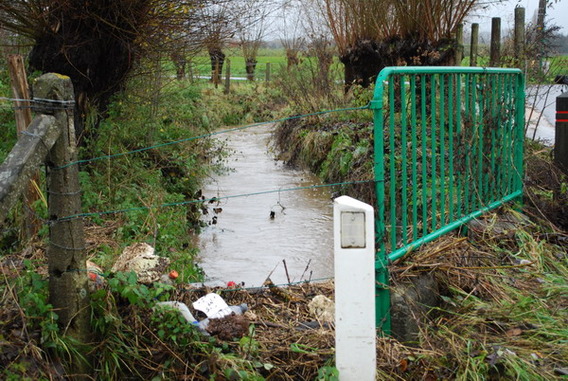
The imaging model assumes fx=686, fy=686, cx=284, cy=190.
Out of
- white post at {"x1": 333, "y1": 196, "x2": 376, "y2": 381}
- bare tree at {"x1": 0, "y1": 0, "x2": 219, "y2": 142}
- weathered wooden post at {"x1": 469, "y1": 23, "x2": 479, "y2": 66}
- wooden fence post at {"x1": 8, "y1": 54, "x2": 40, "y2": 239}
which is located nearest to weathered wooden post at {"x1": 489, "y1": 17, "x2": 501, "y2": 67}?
weathered wooden post at {"x1": 469, "y1": 23, "x2": 479, "y2": 66}

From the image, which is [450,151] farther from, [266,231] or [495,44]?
[495,44]

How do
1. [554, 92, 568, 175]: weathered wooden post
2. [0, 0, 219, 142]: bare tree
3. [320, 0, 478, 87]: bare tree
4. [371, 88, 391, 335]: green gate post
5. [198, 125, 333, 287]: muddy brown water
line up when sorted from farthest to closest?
[320, 0, 478, 87]: bare tree
[554, 92, 568, 175]: weathered wooden post
[0, 0, 219, 142]: bare tree
[198, 125, 333, 287]: muddy brown water
[371, 88, 391, 335]: green gate post

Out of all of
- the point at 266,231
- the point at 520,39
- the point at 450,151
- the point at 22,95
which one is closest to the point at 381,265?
the point at 450,151

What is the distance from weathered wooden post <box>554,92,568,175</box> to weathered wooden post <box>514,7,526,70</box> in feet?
11.3

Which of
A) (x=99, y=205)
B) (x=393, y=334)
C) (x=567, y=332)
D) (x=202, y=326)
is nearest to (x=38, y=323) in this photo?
(x=202, y=326)

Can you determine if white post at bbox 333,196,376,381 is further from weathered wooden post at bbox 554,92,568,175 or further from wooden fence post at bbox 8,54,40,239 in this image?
weathered wooden post at bbox 554,92,568,175

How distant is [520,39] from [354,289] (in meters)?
9.31

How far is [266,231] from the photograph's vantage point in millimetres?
8406

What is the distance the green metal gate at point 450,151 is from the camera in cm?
402

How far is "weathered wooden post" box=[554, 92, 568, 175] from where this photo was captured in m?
7.09

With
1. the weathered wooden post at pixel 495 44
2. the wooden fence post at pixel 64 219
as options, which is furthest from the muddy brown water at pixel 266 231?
the weathered wooden post at pixel 495 44

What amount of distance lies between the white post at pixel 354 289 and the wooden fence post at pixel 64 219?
130 cm

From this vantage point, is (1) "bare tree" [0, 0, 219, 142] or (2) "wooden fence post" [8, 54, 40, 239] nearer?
(2) "wooden fence post" [8, 54, 40, 239]

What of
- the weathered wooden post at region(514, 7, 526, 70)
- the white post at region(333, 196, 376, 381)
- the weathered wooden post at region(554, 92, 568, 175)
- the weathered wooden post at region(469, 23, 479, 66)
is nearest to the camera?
the white post at region(333, 196, 376, 381)
